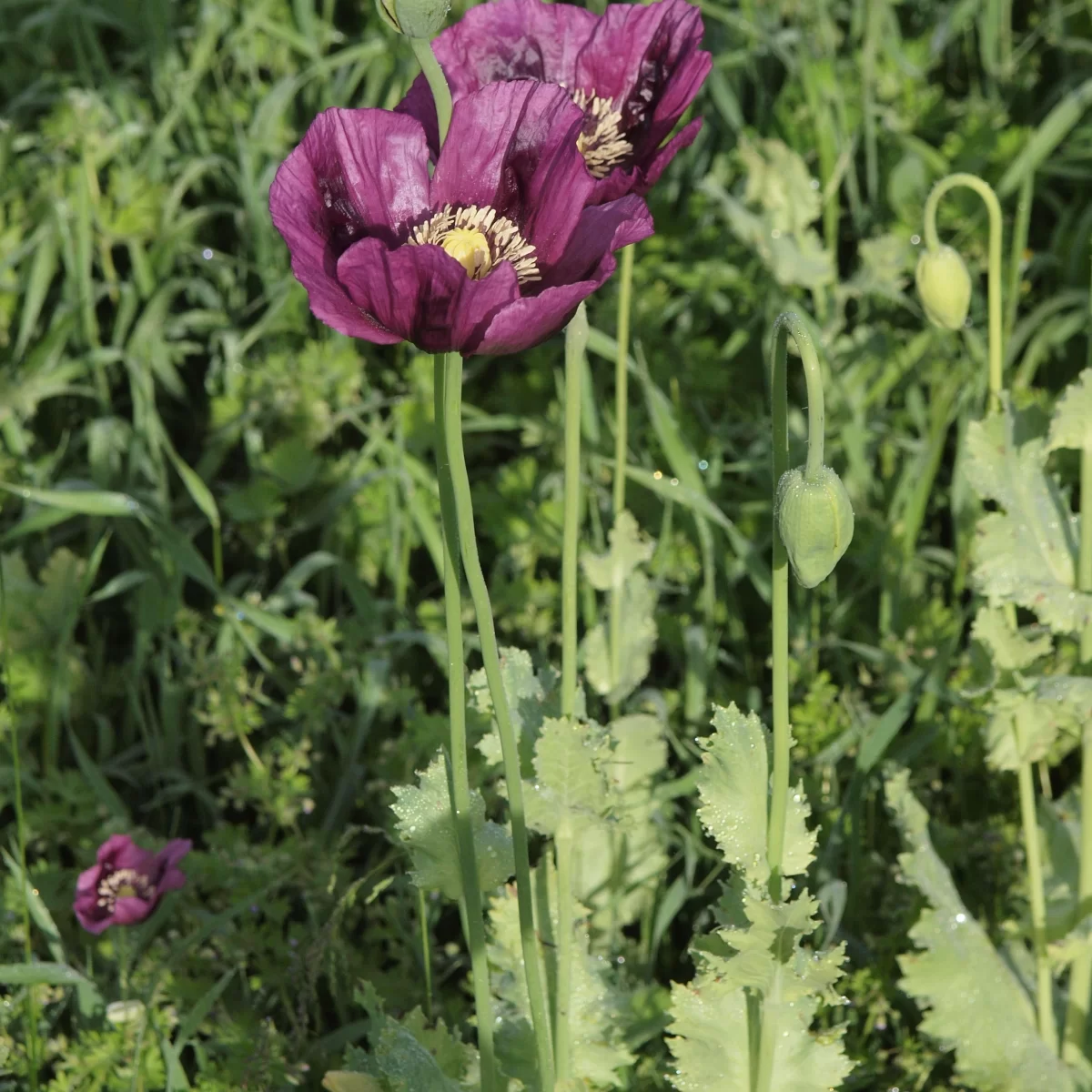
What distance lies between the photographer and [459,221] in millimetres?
1349

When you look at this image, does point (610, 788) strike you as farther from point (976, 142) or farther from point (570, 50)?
point (976, 142)

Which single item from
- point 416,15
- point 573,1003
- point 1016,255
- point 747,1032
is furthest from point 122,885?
point 1016,255

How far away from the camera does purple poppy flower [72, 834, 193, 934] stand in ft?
6.12

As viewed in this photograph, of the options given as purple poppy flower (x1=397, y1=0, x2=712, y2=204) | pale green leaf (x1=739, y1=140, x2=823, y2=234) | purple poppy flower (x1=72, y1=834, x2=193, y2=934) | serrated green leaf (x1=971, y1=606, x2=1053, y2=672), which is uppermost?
purple poppy flower (x1=397, y1=0, x2=712, y2=204)

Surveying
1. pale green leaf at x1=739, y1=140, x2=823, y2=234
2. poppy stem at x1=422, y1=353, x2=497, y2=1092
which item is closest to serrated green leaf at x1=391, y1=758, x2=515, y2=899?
poppy stem at x1=422, y1=353, x2=497, y2=1092

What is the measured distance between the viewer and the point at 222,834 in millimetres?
2109

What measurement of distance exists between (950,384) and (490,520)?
82 centimetres

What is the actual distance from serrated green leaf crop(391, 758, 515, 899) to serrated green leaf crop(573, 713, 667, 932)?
0.55 m

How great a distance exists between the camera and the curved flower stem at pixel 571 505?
150 cm

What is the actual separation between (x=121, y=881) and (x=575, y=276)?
3.53ft

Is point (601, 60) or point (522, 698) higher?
point (601, 60)

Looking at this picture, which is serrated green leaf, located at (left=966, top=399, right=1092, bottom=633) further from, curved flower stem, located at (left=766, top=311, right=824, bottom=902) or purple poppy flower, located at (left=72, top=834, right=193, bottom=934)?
purple poppy flower, located at (left=72, top=834, right=193, bottom=934)

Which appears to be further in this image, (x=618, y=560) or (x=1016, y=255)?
(x=1016, y=255)

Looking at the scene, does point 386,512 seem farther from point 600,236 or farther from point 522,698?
point 600,236
